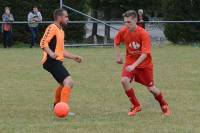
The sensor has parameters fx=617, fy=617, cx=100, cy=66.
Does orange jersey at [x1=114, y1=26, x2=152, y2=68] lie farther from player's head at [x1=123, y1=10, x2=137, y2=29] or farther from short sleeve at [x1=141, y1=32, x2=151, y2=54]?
player's head at [x1=123, y1=10, x2=137, y2=29]

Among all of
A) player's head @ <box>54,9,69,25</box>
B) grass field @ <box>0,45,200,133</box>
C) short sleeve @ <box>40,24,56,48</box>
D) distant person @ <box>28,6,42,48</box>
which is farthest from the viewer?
distant person @ <box>28,6,42,48</box>

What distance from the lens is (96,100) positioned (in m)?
11.8

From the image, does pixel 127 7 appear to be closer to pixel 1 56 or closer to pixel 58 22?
pixel 1 56

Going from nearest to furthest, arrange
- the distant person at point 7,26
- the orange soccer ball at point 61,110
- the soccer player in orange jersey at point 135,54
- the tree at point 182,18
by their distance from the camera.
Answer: the orange soccer ball at point 61,110
the soccer player in orange jersey at point 135,54
the distant person at point 7,26
the tree at point 182,18

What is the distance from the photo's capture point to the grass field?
8.94 m

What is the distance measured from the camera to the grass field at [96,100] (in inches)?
352

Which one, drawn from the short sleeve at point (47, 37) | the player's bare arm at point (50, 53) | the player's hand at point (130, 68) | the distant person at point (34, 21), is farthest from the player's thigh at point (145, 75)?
the distant person at point (34, 21)

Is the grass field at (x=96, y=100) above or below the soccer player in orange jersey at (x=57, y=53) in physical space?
below

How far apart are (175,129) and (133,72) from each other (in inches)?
69.4

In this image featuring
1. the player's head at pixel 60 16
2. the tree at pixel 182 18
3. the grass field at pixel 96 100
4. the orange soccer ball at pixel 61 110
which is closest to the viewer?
the grass field at pixel 96 100

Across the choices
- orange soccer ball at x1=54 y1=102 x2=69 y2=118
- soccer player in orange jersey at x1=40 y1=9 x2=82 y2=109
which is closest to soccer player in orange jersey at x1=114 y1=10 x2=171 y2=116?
soccer player in orange jersey at x1=40 y1=9 x2=82 y2=109

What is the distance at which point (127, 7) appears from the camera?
1375 inches

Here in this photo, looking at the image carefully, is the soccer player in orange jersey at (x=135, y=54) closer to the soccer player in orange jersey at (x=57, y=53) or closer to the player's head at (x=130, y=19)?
the player's head at (x=130, y=19)

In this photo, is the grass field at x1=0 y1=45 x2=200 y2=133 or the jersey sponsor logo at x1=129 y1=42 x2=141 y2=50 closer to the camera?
the grass field at x1=0 y1=45 x2=200 y2=133
